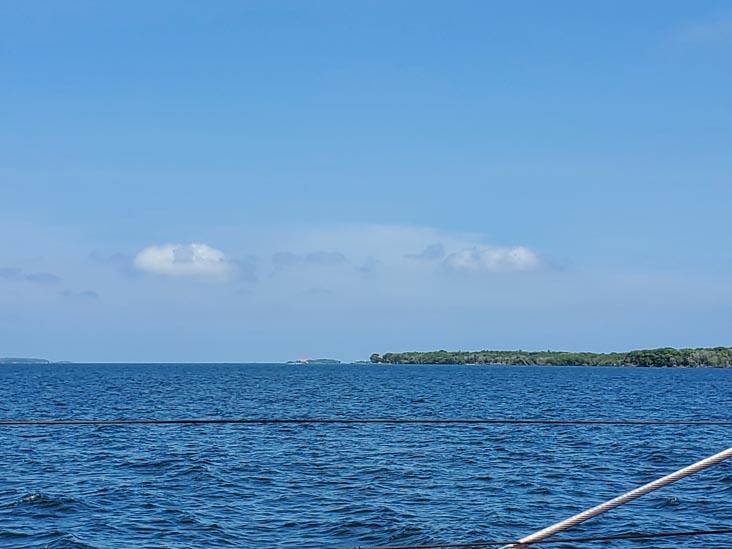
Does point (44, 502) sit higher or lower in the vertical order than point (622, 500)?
lower

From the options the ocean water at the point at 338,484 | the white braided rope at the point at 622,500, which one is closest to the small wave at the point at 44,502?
the ocean water at the point at 338,484

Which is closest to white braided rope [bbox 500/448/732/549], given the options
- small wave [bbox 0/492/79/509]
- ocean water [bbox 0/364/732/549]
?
ocean water [bbox 0/364/732/549]

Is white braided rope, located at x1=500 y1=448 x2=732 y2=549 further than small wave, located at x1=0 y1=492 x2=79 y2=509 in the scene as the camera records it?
No

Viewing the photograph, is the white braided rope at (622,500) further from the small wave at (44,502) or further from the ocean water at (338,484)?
the small wave at (44,502)

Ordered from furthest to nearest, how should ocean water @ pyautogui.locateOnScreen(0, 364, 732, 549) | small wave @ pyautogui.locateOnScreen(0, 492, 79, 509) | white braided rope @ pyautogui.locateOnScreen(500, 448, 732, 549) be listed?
small wave @ pyautogui.locateOnScreen(0, 492, 79, 509)
ocean water @ pyautogui.locateOnScreen(0, 364, 732, 549)
white braided rope @ pyautogui.locateOnScreen(500, 448, 732, 549)

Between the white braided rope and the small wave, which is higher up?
the white braided rope

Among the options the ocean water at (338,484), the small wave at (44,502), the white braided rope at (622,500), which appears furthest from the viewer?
the small wave at (44,502)

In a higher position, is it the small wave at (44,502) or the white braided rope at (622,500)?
the white braided rope at (622,500)

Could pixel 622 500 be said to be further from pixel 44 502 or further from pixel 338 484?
pixel 44 502

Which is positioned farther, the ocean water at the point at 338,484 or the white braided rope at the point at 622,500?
the ocean water at the point at 338,484

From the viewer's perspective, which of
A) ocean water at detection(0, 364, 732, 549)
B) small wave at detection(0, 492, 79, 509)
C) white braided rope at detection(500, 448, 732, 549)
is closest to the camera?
white braided rope at detection(500, 448, 732, 549)

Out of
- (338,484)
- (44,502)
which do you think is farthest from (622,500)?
(44,502)

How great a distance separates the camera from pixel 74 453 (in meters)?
28.4

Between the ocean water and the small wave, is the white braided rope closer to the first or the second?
the ocean water
